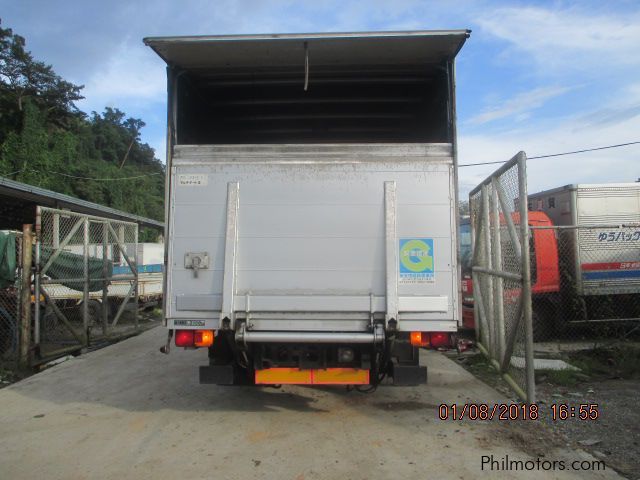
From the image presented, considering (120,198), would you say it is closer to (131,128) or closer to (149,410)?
(131,128)

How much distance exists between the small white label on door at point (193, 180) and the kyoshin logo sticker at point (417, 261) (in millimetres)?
1806

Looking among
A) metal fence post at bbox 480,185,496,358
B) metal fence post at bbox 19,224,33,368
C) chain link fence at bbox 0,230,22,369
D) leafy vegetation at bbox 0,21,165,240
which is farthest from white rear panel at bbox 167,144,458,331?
leafy vegetation at bbox 0,21,165,240

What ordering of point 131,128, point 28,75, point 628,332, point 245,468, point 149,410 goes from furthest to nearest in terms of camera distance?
point 131,128 → point 28,75 → point 628,332 → point 149,410 → point 245,468

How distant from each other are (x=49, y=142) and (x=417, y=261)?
34.8 metres

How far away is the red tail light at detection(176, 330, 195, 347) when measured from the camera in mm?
4246

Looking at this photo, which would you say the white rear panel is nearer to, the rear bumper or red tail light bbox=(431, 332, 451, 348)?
red tail light bbox=(431, 332, 451, 348)

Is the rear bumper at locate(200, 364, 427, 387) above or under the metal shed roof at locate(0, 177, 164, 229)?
under

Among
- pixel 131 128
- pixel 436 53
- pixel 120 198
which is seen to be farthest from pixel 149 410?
pixel 131 128

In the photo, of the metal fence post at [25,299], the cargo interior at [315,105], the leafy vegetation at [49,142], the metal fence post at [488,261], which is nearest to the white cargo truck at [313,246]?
the cargo interior at [315,105]

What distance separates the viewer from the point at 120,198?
36969 mm

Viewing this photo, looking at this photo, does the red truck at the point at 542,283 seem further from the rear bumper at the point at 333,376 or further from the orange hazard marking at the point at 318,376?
the orange hazard marking at the point at 318,376

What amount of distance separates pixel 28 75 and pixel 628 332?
39.1 meters

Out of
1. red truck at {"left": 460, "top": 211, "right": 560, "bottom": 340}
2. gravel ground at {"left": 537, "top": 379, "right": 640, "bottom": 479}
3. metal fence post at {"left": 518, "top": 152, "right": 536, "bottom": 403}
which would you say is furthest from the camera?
red truck at {"left": 460, "top": 211, "right": 560, "bottom": 340}

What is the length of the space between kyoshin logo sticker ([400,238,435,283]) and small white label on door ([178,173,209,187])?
1.81 metres
